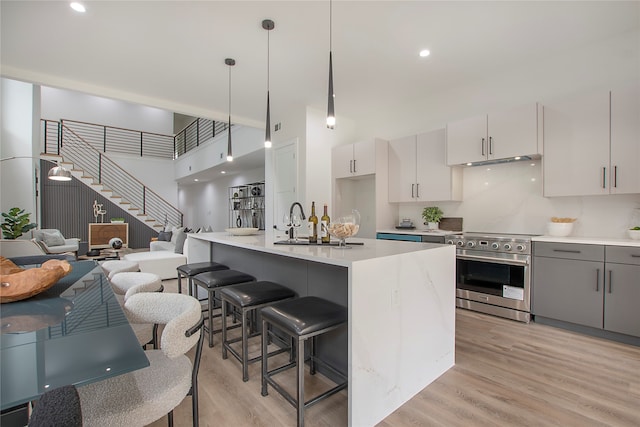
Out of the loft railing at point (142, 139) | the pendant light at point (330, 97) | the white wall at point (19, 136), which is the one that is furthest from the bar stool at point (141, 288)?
the loft railing at point (142, 139)

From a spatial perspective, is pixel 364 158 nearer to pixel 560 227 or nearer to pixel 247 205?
pixel 560 227

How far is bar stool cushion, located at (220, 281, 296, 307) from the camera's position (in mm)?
2025

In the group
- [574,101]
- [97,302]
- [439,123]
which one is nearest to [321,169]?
[439,123]

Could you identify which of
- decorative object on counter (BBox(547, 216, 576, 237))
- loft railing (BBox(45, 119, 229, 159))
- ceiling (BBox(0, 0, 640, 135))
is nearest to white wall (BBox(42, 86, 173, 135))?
loft railing (BBox(45, 119, 229, 159))

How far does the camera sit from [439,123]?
14.3 ft

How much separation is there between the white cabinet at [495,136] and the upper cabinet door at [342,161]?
155cm

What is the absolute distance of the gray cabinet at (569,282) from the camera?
2717 millimetres

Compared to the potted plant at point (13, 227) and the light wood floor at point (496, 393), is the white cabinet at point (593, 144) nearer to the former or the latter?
the light wood floor at point (496, 393)

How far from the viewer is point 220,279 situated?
2.51m

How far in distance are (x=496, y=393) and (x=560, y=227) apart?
2.14 meters

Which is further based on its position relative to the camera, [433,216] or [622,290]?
[433,216]

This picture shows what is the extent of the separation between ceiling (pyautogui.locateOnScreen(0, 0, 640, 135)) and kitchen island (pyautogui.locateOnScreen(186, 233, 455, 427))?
2.11 metres

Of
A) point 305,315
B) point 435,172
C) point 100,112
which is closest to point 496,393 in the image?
point 305,315

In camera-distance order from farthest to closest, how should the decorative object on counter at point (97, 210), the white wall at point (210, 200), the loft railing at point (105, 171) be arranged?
the white wall at point (210, 200), the decorative object on counter at point (97, 210), the loft railing at point (105, 171)
